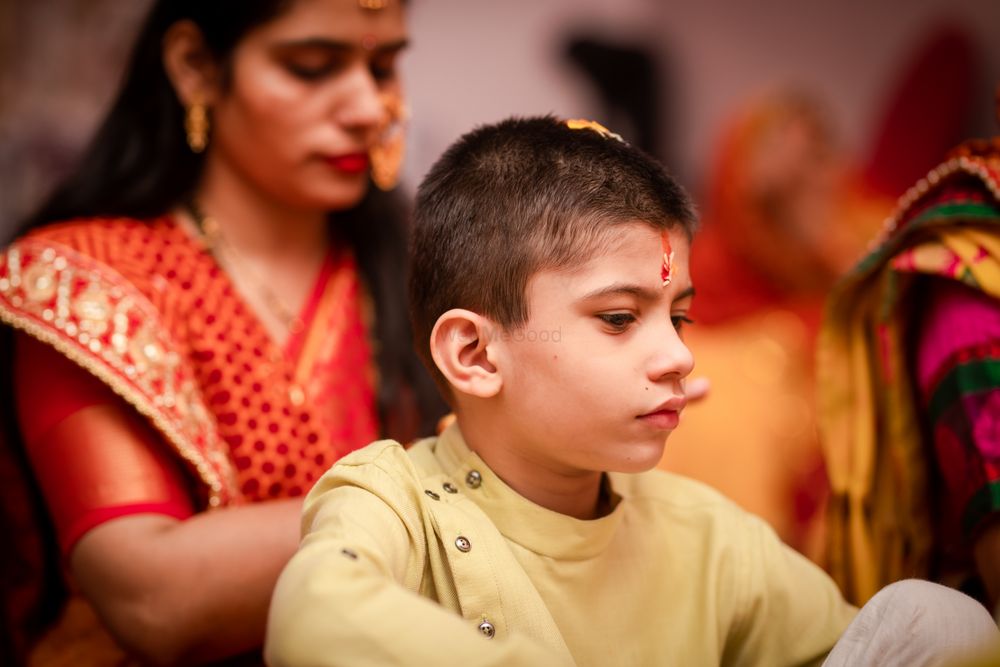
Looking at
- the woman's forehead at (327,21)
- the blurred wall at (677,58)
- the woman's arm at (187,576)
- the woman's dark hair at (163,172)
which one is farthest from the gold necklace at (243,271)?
the blurred wall at (677,58)

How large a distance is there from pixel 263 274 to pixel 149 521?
1.69 feet

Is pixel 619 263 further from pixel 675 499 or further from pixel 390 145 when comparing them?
pixel 390 145

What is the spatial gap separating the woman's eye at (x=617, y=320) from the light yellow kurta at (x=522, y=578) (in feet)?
0.66

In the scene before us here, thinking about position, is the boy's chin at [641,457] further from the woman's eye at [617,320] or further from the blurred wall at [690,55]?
the blurred wall at [690,55]

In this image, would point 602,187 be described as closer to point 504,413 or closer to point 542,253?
point 542,253

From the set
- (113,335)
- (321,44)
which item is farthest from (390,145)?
(113,335)

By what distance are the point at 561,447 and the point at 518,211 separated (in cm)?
24

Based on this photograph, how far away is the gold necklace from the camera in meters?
1.56

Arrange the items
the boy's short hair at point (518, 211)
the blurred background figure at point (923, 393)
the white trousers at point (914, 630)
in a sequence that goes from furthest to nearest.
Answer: the blurred background figure at point (923, 393)
the boy's short hair at point (518, 211)
the white trousers at point (914, 630)

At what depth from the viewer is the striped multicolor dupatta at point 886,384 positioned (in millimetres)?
1229

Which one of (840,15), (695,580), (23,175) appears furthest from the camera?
(840,15)

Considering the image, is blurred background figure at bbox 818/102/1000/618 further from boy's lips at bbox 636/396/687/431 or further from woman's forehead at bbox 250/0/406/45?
woman's forehead at bbox 250/0/406/45

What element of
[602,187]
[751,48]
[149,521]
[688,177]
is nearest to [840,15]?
[751,48]

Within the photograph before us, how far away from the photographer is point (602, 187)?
1.01m
